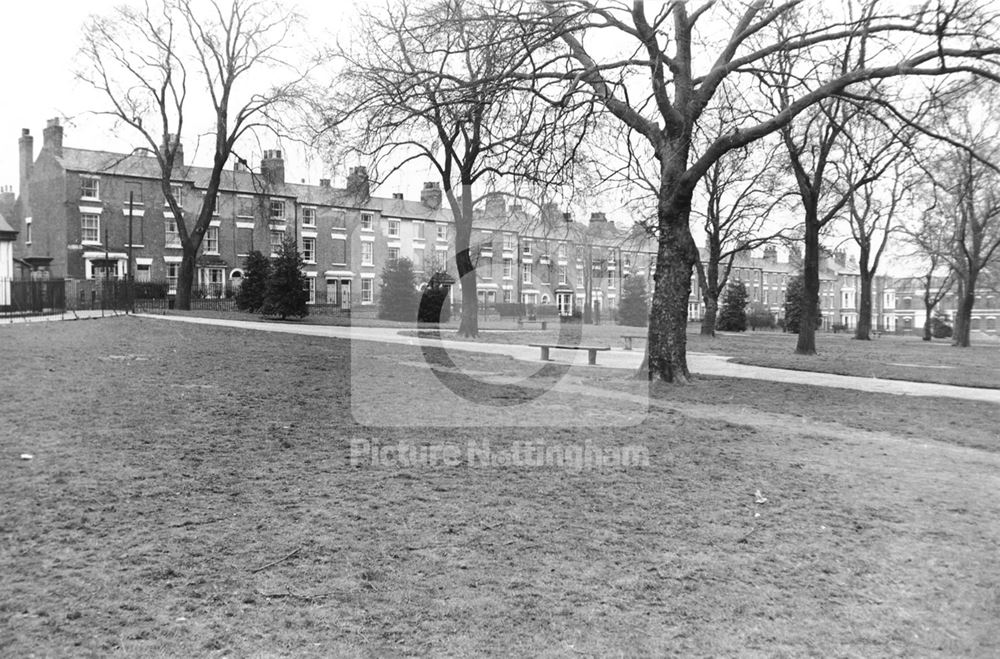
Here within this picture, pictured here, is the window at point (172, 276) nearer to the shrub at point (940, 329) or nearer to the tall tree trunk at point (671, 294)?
the tall tree trunk at point (671, 294)

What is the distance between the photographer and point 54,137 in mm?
51906

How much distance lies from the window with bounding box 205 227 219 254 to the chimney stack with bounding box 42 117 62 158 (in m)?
10.9

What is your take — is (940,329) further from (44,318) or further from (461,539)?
(461,539)

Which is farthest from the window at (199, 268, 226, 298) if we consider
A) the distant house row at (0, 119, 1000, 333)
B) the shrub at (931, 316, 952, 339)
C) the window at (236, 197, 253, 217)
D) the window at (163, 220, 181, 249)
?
the shrub at (931, 316, 952, 339)

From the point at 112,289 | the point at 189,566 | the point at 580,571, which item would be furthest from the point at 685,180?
the point at 112,289

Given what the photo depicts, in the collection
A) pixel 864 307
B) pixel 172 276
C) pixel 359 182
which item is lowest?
pixel 864 307

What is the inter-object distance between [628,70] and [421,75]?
4.27 metres

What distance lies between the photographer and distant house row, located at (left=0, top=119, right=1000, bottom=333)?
5000 centimetres

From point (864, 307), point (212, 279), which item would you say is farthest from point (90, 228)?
point (864, 307)

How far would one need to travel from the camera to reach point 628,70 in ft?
46.1

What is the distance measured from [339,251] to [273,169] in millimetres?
22672

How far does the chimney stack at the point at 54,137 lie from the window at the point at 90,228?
5064 millimetres

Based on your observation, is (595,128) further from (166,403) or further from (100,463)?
(100,463)

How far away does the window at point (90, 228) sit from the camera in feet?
166
